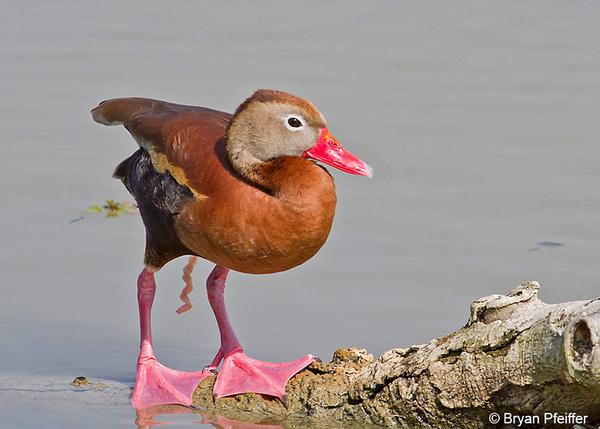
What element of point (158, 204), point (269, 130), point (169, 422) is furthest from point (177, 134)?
point (169, 422)

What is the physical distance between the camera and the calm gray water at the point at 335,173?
657cm

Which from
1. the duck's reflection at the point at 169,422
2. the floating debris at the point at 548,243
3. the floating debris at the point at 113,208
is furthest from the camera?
the floating debris at the point at 113,208

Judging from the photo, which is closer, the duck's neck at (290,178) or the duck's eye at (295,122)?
the duck's neck at (290,178)

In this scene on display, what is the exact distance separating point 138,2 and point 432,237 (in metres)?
5.84

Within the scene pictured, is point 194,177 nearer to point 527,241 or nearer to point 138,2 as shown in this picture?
point 527,241

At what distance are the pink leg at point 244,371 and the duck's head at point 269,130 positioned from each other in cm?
82

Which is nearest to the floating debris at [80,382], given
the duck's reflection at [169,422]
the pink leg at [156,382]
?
the pink leg at [156,382]

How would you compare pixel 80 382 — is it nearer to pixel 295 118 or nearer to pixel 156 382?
pixel 156 382

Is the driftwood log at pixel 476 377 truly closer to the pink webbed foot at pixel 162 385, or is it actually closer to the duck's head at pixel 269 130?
Result: the pink webbed foot at pixel 162 385

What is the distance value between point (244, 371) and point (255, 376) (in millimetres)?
111

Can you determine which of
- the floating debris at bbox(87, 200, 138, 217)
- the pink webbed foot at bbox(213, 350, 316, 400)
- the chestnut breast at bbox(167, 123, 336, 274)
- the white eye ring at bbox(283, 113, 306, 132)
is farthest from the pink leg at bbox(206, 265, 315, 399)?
the floating debris at bbox(87, 200, 138, 217)

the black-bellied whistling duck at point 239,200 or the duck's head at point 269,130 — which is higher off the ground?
the duck's head at point 269,130

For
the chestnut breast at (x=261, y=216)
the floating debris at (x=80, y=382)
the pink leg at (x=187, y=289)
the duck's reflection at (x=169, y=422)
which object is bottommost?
the duck's reflection at (x=169, y=422)

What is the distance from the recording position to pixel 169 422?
5586 millimetres
